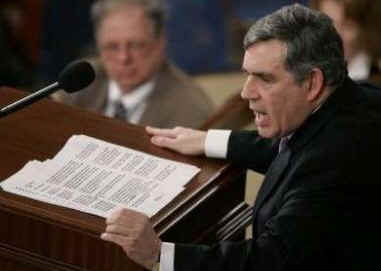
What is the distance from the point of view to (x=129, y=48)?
5.75 m

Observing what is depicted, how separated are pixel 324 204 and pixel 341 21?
2.36 metres

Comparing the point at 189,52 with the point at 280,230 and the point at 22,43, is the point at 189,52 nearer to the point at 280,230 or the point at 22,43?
the point at 22,43

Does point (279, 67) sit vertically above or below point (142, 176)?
above

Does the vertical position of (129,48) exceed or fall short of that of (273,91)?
it falls short

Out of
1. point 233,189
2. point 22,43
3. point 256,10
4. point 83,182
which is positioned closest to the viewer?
point 83,182

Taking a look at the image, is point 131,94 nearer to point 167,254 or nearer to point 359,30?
point 359,30

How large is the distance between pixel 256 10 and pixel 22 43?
5.61 ft

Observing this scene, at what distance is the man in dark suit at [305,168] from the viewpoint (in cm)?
341

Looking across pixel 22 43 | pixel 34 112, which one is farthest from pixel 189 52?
pixel 34 112

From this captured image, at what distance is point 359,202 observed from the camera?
3463 mm

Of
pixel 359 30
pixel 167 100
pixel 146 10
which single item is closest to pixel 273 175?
pixel 167 100

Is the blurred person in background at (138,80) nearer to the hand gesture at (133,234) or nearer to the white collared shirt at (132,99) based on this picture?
the white collared shirt at (132,99)

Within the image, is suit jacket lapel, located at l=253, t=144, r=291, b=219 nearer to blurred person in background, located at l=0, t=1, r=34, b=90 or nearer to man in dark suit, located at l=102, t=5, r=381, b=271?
man in dark suit, located at l=102, t=5, r=381, b=271

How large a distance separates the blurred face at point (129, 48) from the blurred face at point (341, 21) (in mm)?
765
